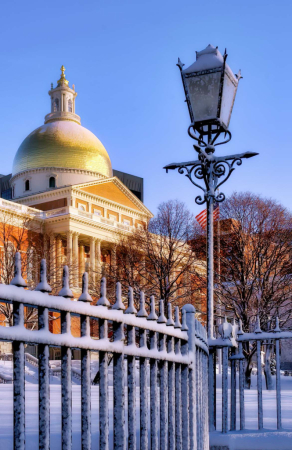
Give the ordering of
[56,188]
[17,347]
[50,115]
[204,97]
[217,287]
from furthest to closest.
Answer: [50,115] → [56,188] → [217,287] → [204,97] → [17,347]

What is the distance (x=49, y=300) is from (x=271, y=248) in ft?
102

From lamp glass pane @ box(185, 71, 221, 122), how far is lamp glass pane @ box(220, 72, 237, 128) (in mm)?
102

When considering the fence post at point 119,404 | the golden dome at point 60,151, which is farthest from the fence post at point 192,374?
the golden dome at point 60,151

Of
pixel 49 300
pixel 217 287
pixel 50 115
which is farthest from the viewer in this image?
pixel 50 115

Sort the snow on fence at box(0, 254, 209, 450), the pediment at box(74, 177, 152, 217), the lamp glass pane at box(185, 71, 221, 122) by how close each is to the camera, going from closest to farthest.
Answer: the snow on fence at box(0, 254, 209, 450), the lamp glass pane at box(185, 71, 221, 122), the pediment at box(74, 177, 152, 217)

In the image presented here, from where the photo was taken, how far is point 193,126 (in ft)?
26.1

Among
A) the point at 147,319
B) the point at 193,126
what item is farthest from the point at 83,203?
the point at 147,319

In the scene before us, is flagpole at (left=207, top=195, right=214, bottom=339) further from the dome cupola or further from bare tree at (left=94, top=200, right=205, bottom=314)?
the dome cupola

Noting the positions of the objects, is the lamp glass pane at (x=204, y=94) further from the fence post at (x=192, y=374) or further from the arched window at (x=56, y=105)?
the arched window at (x=56, y=105)

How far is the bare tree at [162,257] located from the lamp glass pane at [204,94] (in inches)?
1074

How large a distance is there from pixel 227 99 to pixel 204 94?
36cm

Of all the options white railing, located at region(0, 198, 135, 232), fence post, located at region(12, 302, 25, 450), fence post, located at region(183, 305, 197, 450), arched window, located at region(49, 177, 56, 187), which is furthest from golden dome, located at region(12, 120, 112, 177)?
fence post, located at region(12, 302, 25, 450)

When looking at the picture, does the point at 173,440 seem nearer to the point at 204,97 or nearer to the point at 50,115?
the point at 204,97

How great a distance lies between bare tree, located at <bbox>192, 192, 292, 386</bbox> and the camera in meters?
31.0
